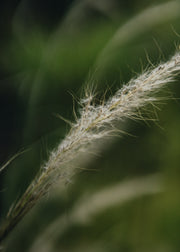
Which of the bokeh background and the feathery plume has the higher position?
the feathery plume

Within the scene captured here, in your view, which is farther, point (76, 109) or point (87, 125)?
point (76, 109)

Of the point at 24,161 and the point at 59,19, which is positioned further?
the point at 59,19

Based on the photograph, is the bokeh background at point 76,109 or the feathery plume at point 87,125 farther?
the bokeh background at point 76,109

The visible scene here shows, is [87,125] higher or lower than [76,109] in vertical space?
higher

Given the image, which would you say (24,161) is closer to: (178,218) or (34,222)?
(34,222)

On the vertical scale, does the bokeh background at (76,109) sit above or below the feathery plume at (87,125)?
below

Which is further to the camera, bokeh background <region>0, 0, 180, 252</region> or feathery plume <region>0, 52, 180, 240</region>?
bokeh background <region>0, 0, 180, 252</region>

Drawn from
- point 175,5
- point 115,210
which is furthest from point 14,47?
point 115,210

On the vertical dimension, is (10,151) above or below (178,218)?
above
